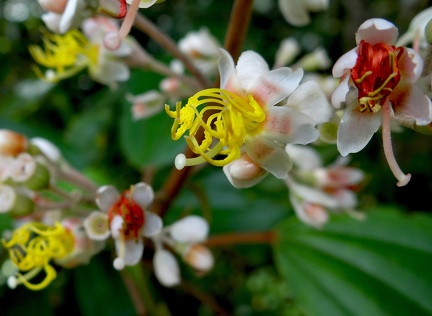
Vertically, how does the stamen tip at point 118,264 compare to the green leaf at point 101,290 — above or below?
above

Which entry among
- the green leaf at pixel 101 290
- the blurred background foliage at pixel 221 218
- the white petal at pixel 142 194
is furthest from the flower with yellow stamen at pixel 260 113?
the green leaf at pixel 101 290

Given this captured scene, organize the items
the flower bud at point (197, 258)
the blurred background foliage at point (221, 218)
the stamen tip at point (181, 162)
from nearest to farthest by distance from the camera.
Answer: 1. the stamen tip at point (181, 162)
2. the flower bud at point (197, 258)
3. the blurred background foliage at point (221, 218)

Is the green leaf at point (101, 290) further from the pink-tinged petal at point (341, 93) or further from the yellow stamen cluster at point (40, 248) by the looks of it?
the pink-tinged petal at point (341, 93)

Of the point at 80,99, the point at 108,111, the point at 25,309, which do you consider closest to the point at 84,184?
the point at 25,309

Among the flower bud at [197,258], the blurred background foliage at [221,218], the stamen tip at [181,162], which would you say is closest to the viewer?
the stamen tip at [181,162]

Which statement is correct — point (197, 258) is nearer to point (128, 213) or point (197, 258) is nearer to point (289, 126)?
point (128, 213)

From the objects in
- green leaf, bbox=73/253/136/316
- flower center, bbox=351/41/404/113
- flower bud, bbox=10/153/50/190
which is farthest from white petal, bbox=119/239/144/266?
green leaf, bbox=73/253/136/316
